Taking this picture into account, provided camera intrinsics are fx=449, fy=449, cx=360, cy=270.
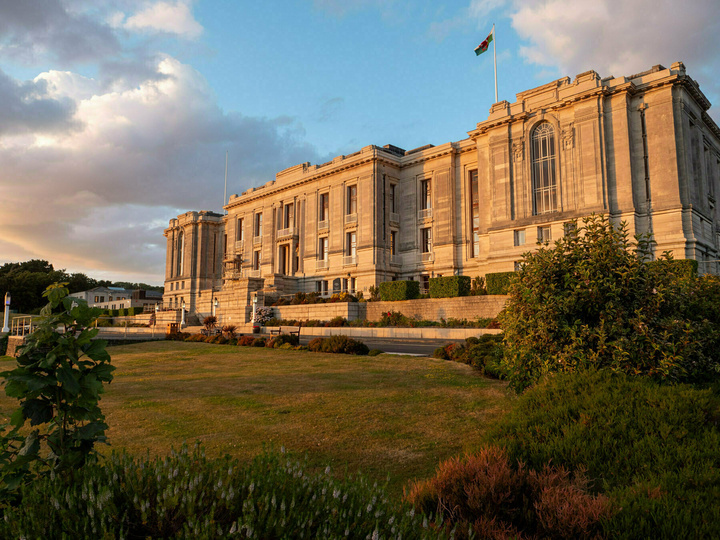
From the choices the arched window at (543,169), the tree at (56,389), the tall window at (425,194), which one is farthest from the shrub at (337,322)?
the tree at (56,389)

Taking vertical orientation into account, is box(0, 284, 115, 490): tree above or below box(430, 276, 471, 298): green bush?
below

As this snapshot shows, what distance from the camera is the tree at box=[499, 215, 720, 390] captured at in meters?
6.68

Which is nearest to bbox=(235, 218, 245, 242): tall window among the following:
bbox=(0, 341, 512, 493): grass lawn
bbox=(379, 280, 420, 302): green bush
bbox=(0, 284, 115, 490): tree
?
bbox=(379, 280, 420, 302): green bush

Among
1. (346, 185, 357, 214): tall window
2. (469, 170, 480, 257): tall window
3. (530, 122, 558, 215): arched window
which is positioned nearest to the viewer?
(530, 122, 558, 215): arched window

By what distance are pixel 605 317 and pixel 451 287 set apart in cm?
2540

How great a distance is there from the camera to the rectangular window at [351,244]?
156 feet

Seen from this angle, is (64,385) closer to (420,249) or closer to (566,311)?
(566,311)

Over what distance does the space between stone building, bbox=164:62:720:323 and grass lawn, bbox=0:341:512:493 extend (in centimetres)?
2540

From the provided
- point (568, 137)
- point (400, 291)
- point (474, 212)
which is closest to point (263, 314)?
point (400, 291)

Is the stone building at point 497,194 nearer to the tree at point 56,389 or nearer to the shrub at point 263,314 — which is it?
the shrub at point 263,314

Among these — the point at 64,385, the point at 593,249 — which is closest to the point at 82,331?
the point at 64,385

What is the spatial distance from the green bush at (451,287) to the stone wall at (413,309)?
0.48 metres

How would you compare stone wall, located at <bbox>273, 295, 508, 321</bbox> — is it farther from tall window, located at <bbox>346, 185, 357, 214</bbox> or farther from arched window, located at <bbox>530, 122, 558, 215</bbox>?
tall window, located at <bbox>346, 185, 357, 214</bbox>

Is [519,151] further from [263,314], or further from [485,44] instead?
[263,314]
